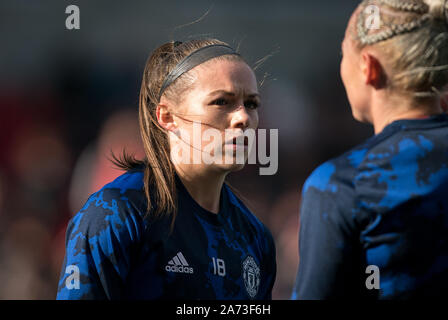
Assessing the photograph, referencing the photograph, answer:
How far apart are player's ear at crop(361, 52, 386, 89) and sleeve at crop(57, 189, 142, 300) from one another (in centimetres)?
90

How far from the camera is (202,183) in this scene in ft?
7.45

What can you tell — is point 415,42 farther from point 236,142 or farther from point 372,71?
point 236,142

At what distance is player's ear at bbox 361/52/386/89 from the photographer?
157 cm

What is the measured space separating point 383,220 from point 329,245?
0.49ft

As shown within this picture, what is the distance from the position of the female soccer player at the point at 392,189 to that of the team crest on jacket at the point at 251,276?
666 mm

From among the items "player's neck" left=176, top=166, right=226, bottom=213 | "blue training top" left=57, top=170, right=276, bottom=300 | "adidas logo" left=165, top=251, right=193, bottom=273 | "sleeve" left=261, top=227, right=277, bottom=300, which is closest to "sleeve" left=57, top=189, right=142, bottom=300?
"blue training top" left=57, top=170, right=276, bottom=300

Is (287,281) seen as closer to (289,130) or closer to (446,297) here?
(289,130)

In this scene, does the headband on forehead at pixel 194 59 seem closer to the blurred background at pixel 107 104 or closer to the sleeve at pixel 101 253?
the sleeve at pixel 101 253

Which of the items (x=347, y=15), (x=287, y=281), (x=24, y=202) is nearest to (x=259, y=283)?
(x=287, y=281)

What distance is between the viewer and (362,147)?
157 cm

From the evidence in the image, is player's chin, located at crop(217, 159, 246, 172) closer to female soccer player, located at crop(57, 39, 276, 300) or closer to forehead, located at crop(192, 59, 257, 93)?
female soccer player, located at crop(57, 39, 276, 300)

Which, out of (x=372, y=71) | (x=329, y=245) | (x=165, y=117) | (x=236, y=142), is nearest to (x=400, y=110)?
(x=372, y=71)

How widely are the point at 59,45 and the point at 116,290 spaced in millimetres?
4885

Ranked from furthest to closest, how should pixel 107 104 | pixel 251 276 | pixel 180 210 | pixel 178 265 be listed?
pixel 107 104 → pixel 251 276 → pixel 180 210 → pixel 178 265
